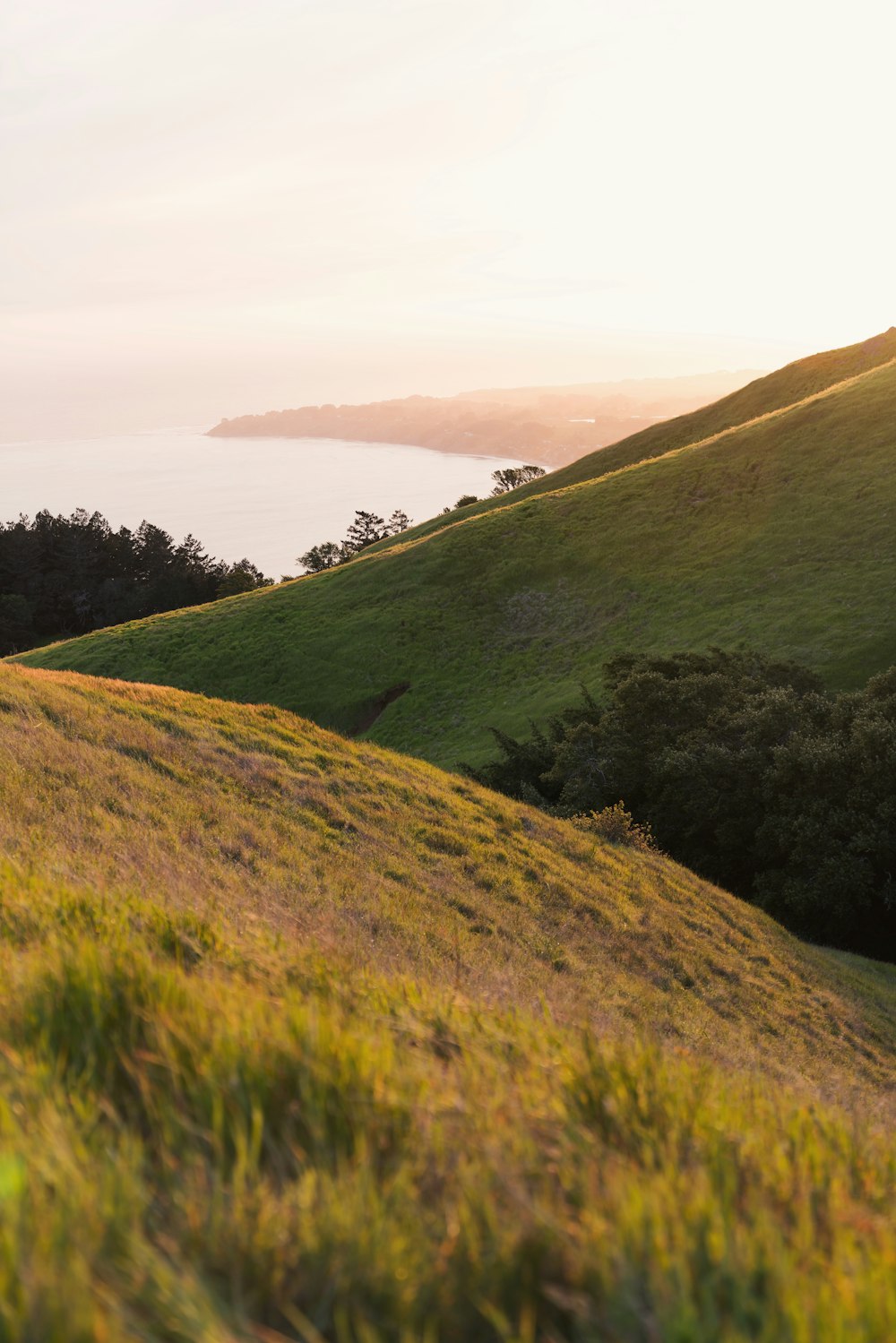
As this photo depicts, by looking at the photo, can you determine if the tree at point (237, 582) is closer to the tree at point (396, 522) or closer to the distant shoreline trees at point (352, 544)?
the distant shoreline trees at point (352, 544)

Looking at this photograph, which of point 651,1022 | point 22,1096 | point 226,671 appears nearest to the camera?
point 22,1096

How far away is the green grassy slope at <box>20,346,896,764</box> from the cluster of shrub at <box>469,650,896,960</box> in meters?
13.9

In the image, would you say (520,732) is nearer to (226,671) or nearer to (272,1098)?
(226,671)

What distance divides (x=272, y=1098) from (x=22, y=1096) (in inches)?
28.9

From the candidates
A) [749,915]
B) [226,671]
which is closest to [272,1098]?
[749,915]

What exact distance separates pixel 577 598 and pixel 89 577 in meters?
87.9

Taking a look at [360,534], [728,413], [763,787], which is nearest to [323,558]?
[360,534]

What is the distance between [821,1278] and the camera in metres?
1.92

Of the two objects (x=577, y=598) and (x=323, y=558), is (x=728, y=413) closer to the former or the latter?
(x=577, y=598)

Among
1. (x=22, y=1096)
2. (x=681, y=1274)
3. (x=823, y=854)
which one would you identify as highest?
(x=22, y=1096)

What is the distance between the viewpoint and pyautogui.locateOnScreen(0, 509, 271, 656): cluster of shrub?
11138 cm

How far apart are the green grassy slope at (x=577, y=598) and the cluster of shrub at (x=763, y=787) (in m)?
13.9

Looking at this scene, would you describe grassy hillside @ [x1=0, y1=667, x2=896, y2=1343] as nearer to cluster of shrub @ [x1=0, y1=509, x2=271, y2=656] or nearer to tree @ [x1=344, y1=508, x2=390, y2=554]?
cluster of shrub @ [x1=0, y1=509, x2=271, y2=656]

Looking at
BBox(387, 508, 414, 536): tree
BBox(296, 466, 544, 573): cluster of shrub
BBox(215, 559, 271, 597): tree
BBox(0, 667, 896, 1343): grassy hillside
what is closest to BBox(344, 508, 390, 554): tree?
BBox(296, 466, 544, 573): cluster of shrub
